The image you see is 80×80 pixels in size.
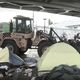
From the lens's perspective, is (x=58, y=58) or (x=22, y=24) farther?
(x=22, y=24)

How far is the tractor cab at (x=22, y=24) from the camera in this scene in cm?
2111

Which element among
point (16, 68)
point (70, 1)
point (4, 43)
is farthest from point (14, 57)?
point (70, 1)

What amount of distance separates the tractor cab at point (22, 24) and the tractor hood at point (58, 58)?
34.7 feet

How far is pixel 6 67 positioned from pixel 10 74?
52cm

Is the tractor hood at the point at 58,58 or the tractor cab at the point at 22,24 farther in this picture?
the tractor cab at the point at 22,24

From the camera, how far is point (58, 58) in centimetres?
970

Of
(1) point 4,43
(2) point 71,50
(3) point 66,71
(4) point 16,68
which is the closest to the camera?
(3) point 66,71

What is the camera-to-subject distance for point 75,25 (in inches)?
1574

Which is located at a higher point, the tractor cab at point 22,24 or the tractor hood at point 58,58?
the tractor hood at point 58,58

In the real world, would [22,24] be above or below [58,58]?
below

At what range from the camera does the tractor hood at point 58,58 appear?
30.3 feet

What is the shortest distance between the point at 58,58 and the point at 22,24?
11.8m

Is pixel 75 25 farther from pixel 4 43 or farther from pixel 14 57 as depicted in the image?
pixel 14 57

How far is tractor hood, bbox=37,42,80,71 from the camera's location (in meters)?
9.23
